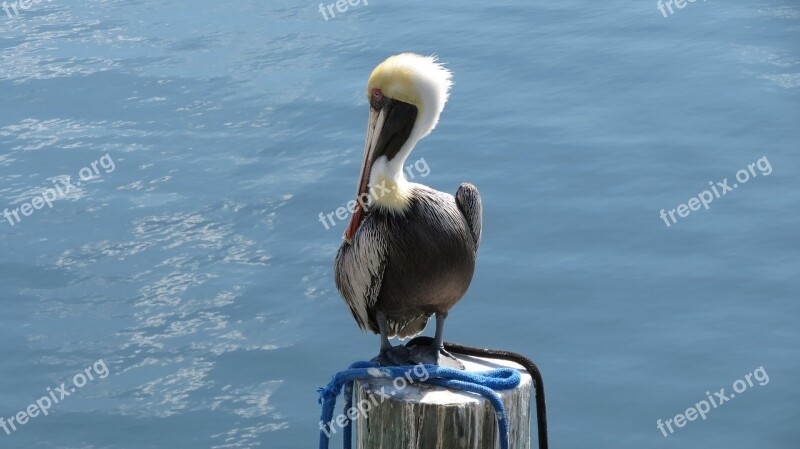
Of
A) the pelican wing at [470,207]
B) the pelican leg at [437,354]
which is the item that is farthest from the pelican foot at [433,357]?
the pelican wing at [470,207]

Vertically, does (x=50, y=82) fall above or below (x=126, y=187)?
above

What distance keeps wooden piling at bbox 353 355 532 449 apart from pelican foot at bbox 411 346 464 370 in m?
0.20

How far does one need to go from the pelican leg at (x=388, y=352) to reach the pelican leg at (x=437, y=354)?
0.03m

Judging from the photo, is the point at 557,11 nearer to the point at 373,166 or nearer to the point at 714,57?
the point at 714,57

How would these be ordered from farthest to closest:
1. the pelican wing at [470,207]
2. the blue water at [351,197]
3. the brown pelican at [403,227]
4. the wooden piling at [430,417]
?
1. the blue water at [351,197]
2. the pelican wing at [470,207]
3. the brown pelican at [403,227]
4. the wooden piling at [430,417]

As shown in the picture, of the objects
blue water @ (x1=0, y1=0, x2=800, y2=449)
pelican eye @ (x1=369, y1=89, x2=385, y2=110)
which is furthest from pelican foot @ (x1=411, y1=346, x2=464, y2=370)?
blue water @ (x1=0, y1=0, x2=800, y2=449)

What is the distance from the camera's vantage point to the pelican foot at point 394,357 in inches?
179

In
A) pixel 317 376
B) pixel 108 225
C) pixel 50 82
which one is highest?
pixel 50 82

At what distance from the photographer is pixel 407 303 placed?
15.0ft

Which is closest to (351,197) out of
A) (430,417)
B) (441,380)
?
(441,380)

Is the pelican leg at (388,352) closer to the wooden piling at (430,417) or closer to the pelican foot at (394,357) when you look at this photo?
the pelican foot at (394,357)

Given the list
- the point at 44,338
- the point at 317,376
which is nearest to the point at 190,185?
the point at 44,338

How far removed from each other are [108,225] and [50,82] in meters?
3.22

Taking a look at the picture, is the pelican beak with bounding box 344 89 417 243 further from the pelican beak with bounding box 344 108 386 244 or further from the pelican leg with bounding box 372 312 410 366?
the pelican leg with bounding box 372 312 410 366
